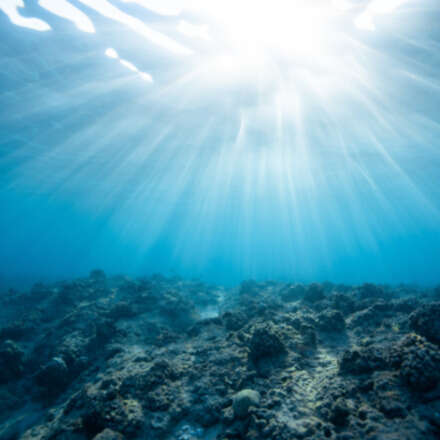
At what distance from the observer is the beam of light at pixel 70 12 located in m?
10.4

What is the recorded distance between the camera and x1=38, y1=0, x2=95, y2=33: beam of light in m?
10.4

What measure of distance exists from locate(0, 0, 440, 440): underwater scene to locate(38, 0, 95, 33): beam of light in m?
0.08

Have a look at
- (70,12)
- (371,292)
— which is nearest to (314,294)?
(371,292)

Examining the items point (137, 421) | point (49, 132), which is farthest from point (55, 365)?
point (49, 132)

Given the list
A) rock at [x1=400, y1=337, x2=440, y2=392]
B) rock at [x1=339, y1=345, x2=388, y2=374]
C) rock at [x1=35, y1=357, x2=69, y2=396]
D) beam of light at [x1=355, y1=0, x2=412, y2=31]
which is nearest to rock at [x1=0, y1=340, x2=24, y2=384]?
rock at [x1=35, y1=357, x2=69, y2=396]

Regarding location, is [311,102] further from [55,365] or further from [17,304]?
[17,304]

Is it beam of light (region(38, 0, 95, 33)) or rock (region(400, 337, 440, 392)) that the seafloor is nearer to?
rock (region(400, 337, 440, 392))

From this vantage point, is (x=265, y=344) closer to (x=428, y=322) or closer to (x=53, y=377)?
(x=428, y=322)

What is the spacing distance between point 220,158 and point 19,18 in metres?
19.3

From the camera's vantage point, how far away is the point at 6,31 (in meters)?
12.1

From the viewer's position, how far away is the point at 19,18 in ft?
37.3

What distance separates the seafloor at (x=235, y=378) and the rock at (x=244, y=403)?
2 centimetres

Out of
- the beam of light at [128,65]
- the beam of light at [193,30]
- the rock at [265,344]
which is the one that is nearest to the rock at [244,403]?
the rock at [265,344]

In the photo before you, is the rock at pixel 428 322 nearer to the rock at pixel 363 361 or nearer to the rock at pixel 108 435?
the rock at pixel 363 361
